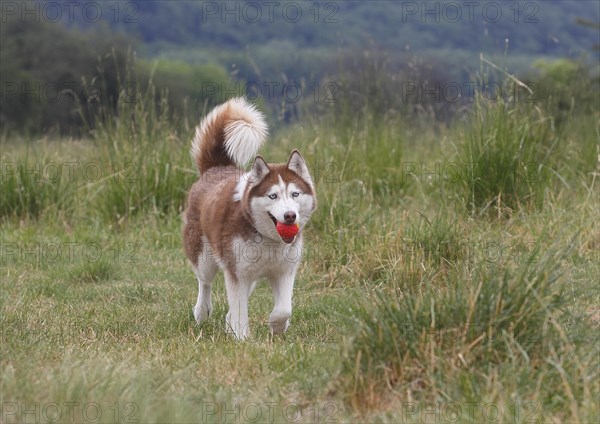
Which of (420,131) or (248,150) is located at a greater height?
(248,150)

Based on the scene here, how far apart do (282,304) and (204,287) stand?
904 millimetres

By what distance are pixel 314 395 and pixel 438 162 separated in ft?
19.1

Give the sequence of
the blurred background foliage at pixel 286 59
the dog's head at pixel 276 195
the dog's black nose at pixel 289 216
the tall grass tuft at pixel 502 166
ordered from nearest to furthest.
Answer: the dog's black nose at pixel 289 216
the dog's head at pixel 276 195
the tall grass tuft at pixel 502 166
the blurred background foliage at pixel 286 59

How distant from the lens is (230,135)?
6.62m

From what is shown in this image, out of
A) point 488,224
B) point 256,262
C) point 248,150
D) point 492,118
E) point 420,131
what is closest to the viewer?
point 256,262

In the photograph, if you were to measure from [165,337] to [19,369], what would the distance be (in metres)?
1.69

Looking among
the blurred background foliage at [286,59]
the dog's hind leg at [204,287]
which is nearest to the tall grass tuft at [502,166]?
the blurred background foliage at [286,59]

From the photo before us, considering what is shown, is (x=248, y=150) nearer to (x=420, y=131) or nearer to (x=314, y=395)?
(x=314, y=395)

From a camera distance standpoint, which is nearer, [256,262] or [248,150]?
[256,262]

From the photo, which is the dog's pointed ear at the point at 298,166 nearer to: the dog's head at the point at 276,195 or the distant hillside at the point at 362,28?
the dog's head at the point at 276,195

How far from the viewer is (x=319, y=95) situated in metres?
12.3

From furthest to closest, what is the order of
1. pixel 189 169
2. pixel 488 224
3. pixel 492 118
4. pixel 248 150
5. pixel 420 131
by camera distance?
pixel 420 131
pixel 189 169
pixel 492 118
pixel 488 224
pixel 248 150

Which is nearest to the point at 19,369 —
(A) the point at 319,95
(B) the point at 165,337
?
(B) the point at 165,337

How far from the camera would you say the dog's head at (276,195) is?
224 inches
